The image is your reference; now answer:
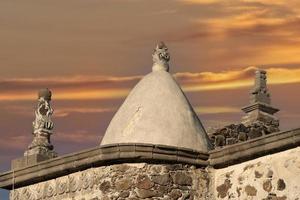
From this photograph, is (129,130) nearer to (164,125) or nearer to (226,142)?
(164,125)

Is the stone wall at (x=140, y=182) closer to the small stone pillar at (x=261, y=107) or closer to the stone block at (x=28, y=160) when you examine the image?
the stone block at (x=28, y=160)

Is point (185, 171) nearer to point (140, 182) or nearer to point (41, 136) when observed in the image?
point (140, 182)

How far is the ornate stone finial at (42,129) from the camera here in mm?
19844

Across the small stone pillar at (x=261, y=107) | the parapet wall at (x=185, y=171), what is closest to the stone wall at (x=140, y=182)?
the parapet wall at (x=185, y=171)

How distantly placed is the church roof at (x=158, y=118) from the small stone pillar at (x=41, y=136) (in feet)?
4.01

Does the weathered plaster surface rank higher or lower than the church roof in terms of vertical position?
lower

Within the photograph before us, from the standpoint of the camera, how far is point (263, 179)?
17.7 m

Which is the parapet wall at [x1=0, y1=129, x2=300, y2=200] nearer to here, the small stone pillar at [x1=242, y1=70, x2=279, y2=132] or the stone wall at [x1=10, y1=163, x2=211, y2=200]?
the stone wall at [x1=10, y1=163, x2=211, y2=200]

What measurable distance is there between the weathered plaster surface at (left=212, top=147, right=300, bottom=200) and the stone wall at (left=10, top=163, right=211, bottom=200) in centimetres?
31

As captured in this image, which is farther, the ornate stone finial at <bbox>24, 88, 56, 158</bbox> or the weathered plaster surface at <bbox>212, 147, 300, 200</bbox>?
the ornate stone finial at <bbox>24, 88, 56, 158</bbox>

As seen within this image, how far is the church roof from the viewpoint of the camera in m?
18.5

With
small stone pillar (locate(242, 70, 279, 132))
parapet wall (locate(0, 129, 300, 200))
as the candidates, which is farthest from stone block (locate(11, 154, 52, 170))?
small stone pillar (locate(242, 70, 279, 132))

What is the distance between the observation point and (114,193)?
1797 centimetres

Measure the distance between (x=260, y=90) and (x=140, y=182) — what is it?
9282 millimetres
